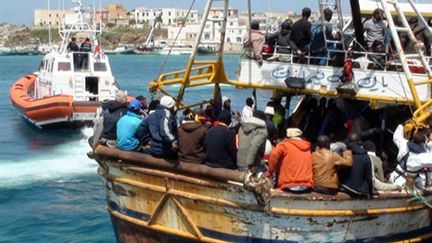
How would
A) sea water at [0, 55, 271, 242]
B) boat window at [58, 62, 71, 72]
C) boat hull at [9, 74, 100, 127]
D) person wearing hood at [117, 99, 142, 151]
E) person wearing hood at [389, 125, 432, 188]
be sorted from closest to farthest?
person wearing hood at [389, 125, 432, 188] < person wearing hood at [117, 99, 142, 151] < sea water at [0, 55, 271, 242] < boat hull at [9, 74, 100, 127] < boat window at [58, 62, 71, 72]

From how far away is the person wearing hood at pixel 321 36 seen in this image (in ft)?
44.5

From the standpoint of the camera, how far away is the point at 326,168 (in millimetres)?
10578

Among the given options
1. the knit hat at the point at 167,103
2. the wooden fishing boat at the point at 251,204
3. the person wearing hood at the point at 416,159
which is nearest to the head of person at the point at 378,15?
the wooden fishing boat at the point at 251,204

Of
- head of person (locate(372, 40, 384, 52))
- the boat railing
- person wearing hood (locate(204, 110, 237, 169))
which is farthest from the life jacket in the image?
person wearing hood (locate(204, 110, 237, 169))

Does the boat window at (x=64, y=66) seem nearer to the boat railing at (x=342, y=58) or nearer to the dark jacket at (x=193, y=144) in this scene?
the boat railing at (x=342, y=58)

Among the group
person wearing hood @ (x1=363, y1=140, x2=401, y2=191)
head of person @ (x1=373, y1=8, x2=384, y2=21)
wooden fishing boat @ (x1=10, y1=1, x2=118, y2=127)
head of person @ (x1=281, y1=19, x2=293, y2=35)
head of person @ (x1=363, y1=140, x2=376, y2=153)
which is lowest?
wooden fishing boat @ (x1=10, y1=1, x2=118, y2=127)

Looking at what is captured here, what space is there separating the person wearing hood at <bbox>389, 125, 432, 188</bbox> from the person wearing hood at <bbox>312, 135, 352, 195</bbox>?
1.12 metres

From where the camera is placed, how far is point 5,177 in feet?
71.8

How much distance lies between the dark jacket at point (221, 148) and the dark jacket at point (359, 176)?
1558mm

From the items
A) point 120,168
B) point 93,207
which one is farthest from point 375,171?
point 93,207

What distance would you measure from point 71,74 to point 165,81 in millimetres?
20393

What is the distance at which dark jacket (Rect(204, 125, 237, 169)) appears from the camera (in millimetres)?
11016

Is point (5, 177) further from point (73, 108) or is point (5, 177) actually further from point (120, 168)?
point (120, 168)

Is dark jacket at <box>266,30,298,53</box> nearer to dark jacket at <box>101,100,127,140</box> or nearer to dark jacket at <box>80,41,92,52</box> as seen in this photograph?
dark jacket at <box>101,100,127,140</box>
